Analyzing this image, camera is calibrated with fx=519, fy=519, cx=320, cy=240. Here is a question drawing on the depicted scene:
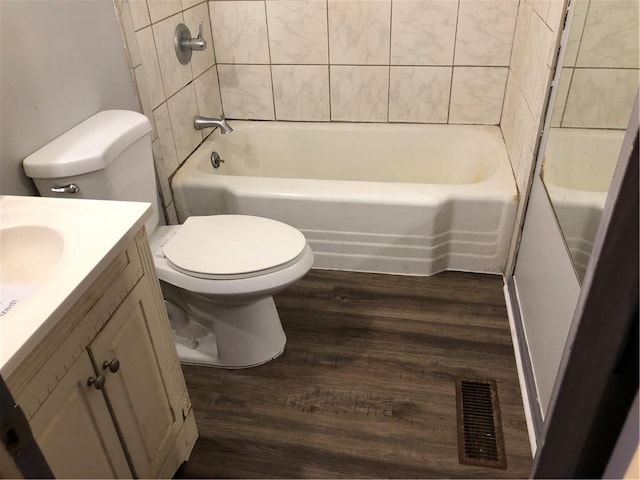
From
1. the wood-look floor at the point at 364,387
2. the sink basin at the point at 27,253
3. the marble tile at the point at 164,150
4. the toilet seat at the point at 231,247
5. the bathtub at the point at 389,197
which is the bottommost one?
the wood-look floor at the point at 364,387

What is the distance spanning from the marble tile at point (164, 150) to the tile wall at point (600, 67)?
1.40 m

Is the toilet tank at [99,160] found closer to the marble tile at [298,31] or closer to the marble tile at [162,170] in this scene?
the marble tile at [162,170]

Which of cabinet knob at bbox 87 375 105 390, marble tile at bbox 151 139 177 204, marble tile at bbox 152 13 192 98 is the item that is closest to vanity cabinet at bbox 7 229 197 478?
cabinet knob at bbox 87 375 105 390

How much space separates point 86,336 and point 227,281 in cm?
61

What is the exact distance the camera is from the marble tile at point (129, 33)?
5.49 ft

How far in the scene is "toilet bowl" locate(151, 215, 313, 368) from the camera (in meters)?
1.56

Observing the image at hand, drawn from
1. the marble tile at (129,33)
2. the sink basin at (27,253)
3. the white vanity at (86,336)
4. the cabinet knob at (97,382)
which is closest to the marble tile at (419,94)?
the marble tile at (129,33)

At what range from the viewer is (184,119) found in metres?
2.22

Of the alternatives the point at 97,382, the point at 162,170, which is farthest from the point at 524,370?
the point at 162,170

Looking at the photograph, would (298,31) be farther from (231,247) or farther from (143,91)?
(231,247)

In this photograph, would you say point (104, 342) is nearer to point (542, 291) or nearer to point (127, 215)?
point (127, 215)

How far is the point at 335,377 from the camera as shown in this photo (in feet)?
5.70

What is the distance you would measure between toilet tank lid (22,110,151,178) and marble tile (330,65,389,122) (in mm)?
1159

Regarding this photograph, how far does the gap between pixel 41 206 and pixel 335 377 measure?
1043 mm
